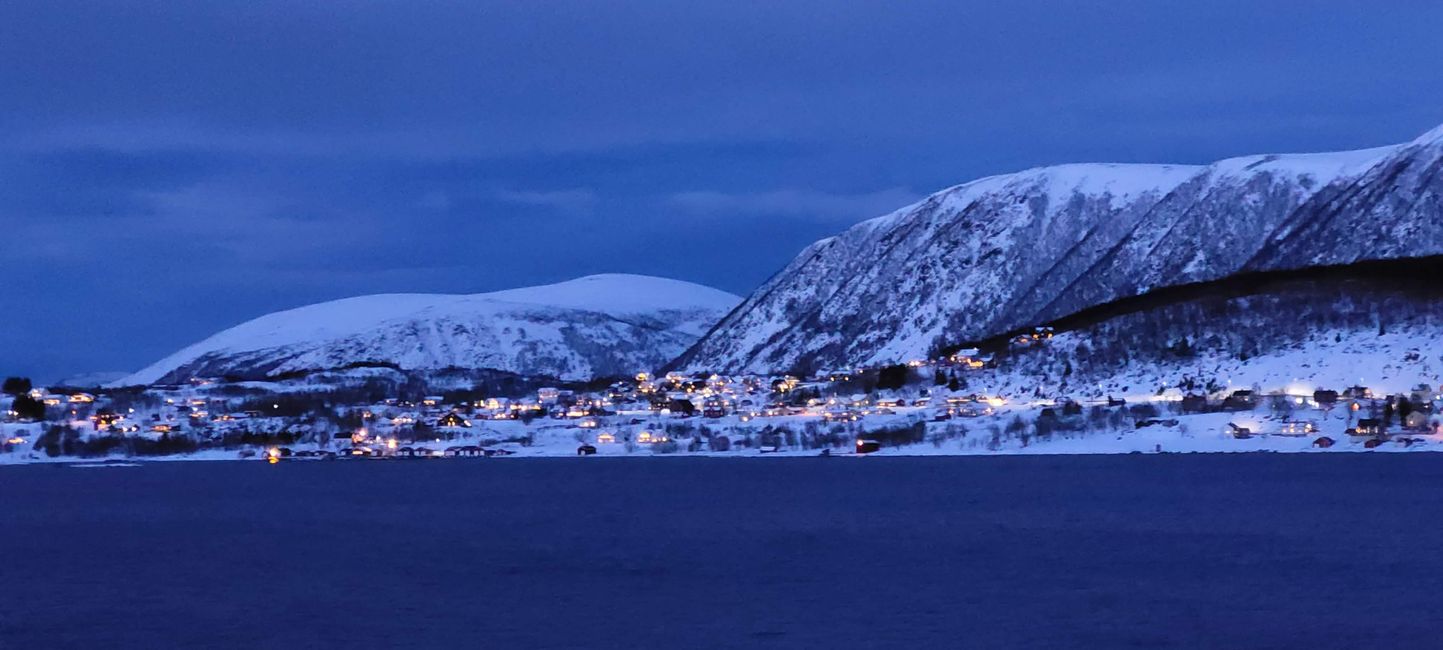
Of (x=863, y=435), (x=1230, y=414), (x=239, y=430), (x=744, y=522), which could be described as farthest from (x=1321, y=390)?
(x=239, y=430)

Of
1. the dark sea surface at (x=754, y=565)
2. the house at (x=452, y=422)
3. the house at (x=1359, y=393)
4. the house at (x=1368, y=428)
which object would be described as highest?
the house at (x=452, y=422)

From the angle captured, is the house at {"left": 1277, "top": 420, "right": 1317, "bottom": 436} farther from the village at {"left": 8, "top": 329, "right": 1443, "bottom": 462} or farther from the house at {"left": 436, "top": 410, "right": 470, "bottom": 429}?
the house at {"left": 436, "top": 410, "right": 470, "bottom": 429}

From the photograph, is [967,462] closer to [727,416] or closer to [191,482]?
[727,416]

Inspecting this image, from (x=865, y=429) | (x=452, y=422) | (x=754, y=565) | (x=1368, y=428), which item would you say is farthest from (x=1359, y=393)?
(x=754, y=565)

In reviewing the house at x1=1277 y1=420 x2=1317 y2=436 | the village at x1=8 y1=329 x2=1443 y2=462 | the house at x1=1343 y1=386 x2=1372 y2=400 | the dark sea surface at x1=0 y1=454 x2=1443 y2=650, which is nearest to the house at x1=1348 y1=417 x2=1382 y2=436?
the village at x1=8 y1=329 x2=1443 y2=462

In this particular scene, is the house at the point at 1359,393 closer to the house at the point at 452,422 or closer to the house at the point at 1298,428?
the house at the point at 1298,428

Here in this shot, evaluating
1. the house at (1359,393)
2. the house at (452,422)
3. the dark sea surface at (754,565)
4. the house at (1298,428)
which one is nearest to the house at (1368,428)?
the house at (1298,428)
